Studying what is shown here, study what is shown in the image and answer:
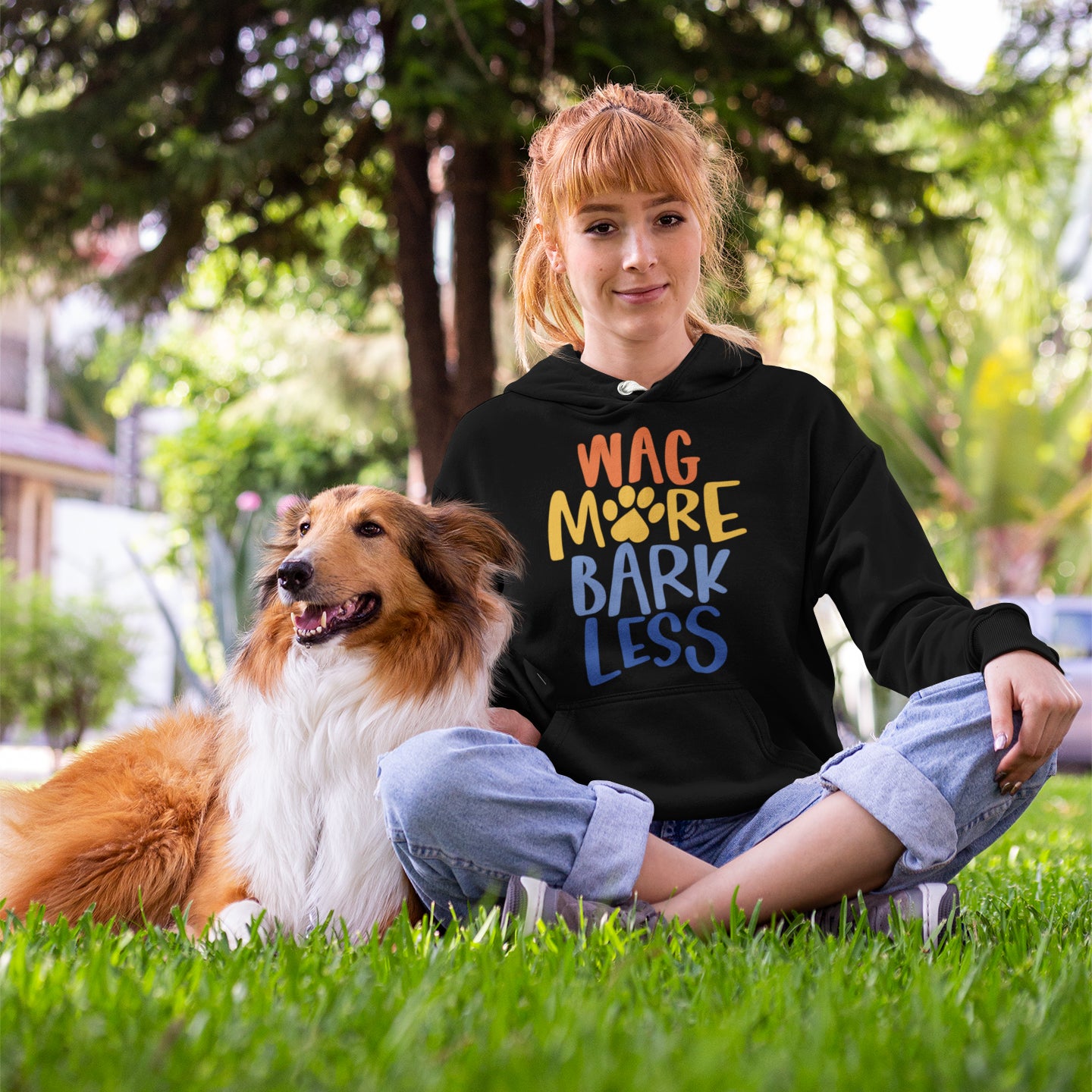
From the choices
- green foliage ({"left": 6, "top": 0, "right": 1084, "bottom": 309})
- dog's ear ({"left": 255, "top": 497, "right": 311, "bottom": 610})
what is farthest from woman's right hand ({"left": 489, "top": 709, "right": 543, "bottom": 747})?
green foliage ({"left": 6, "top": 0, "right": 1084, "bottom": 309})

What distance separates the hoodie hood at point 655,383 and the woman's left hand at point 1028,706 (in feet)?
3.17

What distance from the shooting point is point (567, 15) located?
524 cm

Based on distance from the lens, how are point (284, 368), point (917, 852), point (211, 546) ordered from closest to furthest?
1. point (917, 852)
2. point (211, 546)
3. point (284, 368)

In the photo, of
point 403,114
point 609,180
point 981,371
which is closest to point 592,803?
point 609,180

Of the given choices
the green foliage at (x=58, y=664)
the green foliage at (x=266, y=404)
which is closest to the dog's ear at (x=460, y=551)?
the green foliage at (x=266, y=404)

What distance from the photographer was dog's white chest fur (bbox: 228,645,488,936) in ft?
7.45

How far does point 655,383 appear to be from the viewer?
106 inches

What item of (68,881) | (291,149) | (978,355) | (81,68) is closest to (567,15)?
(291,149)

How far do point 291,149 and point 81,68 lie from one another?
1.74 m

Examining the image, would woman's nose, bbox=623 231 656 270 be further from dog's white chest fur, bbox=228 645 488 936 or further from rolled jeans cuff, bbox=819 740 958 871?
rolled jeans cuff, bbox=819 740 958 871

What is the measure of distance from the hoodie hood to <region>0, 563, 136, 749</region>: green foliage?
26.3 feet

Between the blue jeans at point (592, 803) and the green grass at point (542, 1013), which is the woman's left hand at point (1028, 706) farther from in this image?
the green grass at point (542, 1013)

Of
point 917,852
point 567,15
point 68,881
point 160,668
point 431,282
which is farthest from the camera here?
point 160,668

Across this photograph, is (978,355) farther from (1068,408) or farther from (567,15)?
(567,15)
